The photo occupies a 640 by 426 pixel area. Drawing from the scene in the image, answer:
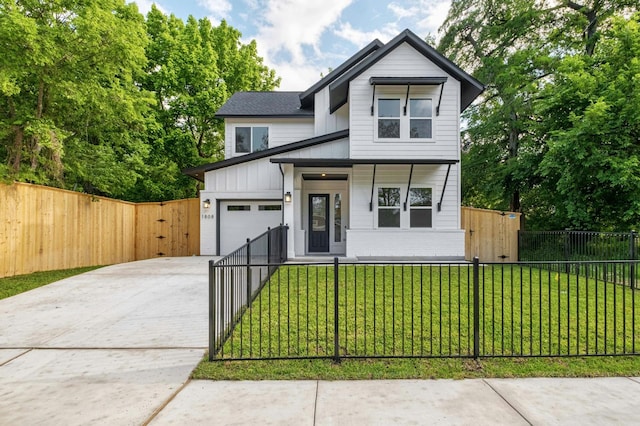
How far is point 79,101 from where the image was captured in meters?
8.71

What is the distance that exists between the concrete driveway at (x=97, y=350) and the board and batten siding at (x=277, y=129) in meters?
8.21

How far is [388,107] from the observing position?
10578 millimetres

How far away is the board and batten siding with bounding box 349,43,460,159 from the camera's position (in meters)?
10.5

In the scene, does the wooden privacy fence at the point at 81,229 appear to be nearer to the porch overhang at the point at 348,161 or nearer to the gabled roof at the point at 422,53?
the porch overhang at the point at 348,161

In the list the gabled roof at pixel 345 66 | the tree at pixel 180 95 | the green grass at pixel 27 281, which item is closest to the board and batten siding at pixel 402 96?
the gabled roof at pixel 345 66

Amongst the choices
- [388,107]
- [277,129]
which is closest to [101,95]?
[277,129]

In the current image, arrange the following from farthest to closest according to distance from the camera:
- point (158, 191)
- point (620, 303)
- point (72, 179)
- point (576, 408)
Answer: point (158, 191)
point (72, 179)
point (620, 303)
point (576, 408)

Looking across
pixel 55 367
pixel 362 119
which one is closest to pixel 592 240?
pixel 362 119

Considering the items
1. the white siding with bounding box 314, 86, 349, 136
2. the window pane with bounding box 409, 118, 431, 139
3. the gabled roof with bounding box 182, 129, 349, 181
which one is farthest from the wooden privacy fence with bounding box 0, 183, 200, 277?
the window pane with bounding box 409, 118, 431, 139

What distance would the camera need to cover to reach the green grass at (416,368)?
3.20 metres

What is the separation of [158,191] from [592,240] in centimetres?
1825

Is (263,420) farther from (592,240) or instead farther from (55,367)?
(592,240)

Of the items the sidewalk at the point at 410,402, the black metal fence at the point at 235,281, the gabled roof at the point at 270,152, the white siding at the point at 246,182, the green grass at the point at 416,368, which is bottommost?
the sidewalk at the point at 410,402

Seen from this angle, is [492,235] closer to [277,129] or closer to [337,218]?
[337,218]
